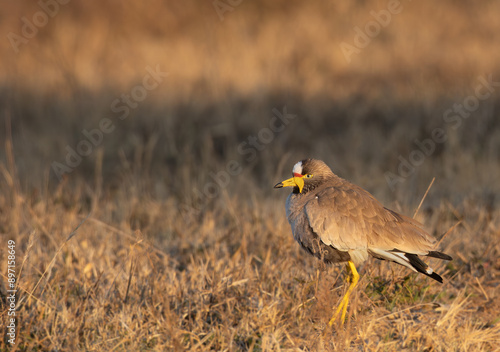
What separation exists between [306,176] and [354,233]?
1.68ft

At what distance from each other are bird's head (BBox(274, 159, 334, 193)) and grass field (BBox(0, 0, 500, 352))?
0.44 metres

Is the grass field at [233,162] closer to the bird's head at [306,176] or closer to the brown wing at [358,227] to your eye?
the brown wing at [358,227]

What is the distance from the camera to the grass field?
3230mm

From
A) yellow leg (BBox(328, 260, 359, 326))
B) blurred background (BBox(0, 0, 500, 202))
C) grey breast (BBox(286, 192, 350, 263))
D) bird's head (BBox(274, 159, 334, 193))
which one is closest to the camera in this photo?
yellow leg (BBox(328, 260, 359, 326))

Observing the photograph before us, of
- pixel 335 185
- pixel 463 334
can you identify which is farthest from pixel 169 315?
pixel 463 334

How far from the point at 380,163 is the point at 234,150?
1696mm

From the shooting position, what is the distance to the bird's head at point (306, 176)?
3512 mm

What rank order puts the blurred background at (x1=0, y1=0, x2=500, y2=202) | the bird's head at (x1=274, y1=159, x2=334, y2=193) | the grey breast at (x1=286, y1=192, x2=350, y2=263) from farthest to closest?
the blurred background at (x1=0, y1=0, x2=500, y2=202), the bird's head at (x1=274, y1=159, x2=334, y2=193), the grey breast at (x1=286, y1=192, x2=350, y2=263)

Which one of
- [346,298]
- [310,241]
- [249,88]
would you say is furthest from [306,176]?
[249,88]

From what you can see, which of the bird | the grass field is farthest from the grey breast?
the grass field

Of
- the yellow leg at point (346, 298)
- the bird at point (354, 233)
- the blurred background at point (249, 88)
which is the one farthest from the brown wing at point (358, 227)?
the blurred background at point (249, 88)

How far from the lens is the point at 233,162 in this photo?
279 inches

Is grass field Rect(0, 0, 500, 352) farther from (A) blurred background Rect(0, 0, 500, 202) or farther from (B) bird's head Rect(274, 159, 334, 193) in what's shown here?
(B) bird's head Rect(274, 159, 334, 193)

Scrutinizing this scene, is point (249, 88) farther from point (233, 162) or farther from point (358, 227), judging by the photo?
point (358, 227)
